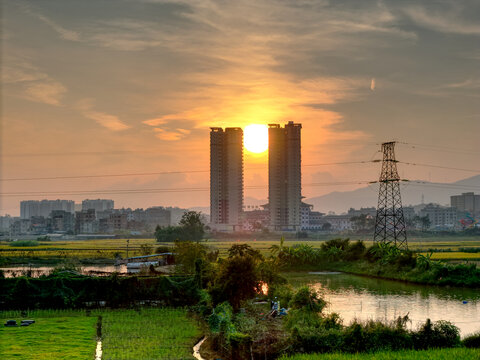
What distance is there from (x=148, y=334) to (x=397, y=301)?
13.9 metres

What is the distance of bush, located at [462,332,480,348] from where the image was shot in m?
17.8

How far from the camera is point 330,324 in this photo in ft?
60.3

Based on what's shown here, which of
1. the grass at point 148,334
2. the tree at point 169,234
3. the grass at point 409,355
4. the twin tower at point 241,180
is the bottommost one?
the grass at point 148,334

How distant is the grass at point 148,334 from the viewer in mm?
17884

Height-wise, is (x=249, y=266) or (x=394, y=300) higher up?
(x=249, y=266)

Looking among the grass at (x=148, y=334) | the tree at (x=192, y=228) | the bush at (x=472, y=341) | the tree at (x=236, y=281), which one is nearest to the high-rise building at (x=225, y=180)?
the tree at (x=192, y=228)

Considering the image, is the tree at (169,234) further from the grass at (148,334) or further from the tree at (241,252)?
the tree at (241,252)

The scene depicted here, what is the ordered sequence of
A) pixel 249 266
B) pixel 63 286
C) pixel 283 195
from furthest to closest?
1. pixel 283 195
2. pixel 63 286
3. pixel 249 266

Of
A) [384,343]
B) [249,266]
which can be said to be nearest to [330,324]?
[384,343]

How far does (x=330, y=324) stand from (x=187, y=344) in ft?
17.1

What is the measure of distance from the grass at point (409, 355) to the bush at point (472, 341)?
1004 mm

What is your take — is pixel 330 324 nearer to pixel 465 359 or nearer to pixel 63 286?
pixel 465 359

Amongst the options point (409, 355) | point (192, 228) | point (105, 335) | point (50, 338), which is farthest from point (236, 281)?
point (192, 228)

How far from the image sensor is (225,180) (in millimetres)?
170000
